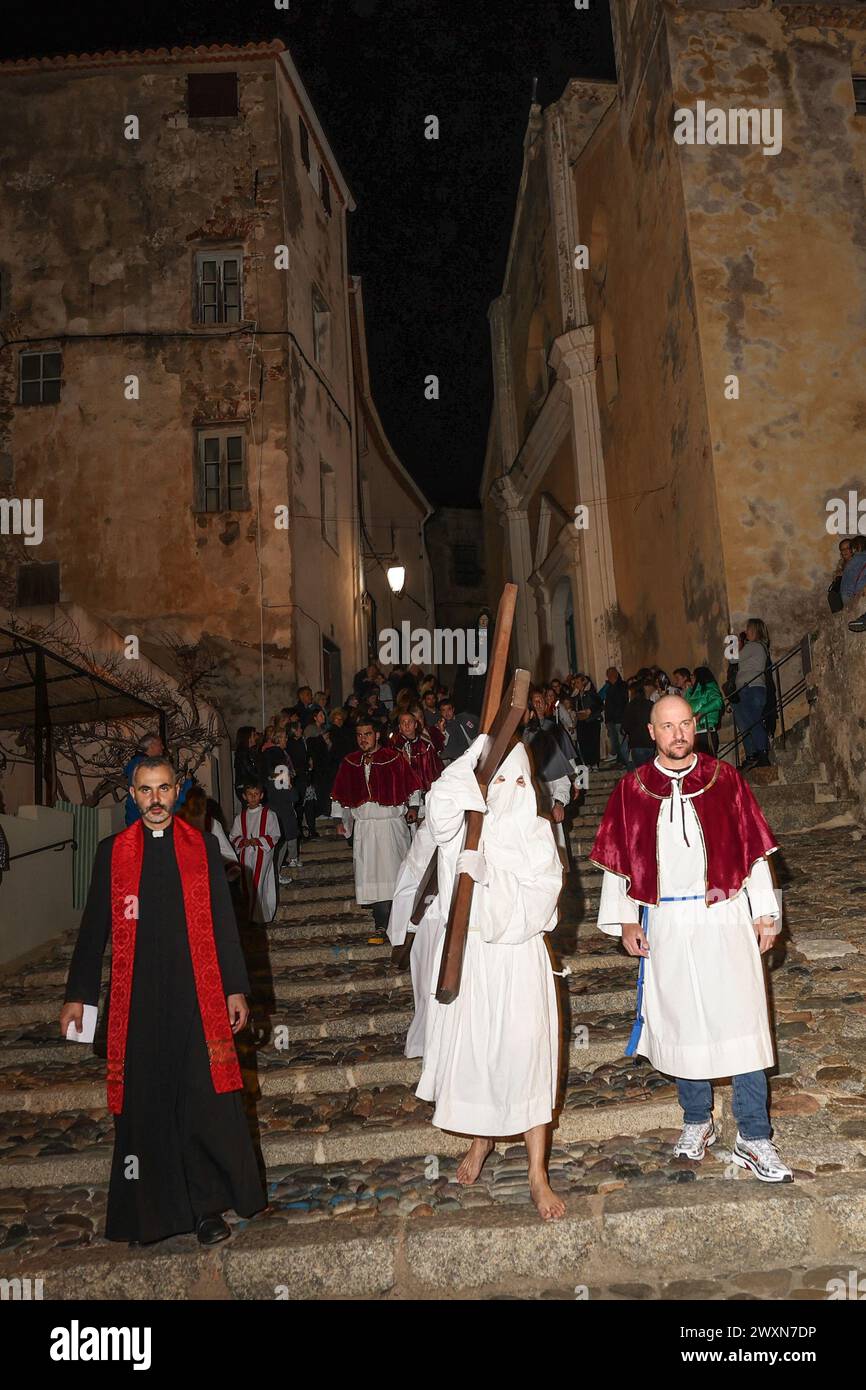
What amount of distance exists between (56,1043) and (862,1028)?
525 centimetres

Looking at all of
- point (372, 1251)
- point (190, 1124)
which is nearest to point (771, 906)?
point (372, 1251)

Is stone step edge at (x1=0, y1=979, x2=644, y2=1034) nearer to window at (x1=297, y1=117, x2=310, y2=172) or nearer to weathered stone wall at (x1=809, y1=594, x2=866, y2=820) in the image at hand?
weathered stone wall at (x1=809, y1=594, x2=866, y2=820)

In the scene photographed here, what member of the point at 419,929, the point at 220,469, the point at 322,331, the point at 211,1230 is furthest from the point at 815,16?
the point at 211,1230

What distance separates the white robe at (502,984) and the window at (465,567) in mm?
37756

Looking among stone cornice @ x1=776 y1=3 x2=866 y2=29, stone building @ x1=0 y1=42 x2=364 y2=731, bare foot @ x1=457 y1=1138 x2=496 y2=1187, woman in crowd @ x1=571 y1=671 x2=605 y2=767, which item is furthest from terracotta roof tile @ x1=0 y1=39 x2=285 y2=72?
bare foot @ x1=457 y1=1138 x2=496 y2=1187

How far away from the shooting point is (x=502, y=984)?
4773mm

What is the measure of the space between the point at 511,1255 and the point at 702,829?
193 cm

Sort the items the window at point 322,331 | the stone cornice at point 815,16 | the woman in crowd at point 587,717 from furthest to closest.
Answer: the window at point 322,331, the stone cornice at point 815,16, the woman in crowd at point 587,717

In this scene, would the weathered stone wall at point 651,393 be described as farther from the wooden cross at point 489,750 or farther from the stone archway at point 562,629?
the wooden cross at point 489,750

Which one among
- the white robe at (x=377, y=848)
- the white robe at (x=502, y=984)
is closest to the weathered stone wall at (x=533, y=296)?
the white robe at (x=377, y=848)

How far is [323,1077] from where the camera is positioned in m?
6.44

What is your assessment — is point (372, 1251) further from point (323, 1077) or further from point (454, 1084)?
point (323, 1077)

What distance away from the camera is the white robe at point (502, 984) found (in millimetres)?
4652

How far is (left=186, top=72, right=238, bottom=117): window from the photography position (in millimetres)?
20609
